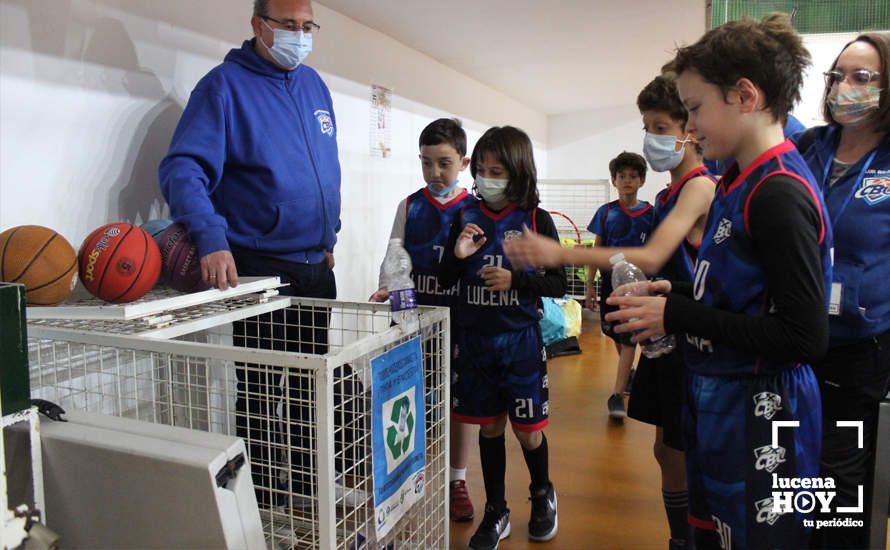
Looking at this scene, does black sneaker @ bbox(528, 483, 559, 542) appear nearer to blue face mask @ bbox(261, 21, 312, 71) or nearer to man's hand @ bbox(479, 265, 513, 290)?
man's hand @ bbox(479, 265, 513, 290)

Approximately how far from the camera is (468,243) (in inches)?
81.2

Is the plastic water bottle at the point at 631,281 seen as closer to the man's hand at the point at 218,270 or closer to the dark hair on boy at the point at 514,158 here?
the dark hair on boy at the point at 514,158

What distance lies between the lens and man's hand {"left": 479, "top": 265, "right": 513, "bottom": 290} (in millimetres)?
1983

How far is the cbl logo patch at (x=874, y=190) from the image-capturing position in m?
1.41

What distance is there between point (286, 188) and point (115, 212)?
0.56 meters

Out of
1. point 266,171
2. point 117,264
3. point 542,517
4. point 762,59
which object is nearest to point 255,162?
point 266,171

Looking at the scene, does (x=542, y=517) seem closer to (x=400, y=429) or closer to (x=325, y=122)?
(x=400, y=429)

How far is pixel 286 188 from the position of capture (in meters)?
1.98

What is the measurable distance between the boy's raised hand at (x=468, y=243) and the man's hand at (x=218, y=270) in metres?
0.75

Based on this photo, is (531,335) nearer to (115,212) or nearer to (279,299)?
(279,299)

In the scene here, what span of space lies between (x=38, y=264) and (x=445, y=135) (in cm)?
153

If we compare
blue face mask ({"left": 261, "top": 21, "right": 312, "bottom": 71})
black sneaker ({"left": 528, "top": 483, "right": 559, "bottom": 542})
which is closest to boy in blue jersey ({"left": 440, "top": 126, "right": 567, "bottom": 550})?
black sneaker ({"left": 528, "top": 483, "right": 559, "bottom": 542})

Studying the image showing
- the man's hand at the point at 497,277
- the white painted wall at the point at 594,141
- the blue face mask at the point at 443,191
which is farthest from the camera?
the white painted wall at the point at 594,141

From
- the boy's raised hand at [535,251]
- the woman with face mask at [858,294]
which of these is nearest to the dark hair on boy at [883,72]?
the woman with face mask at [858,294]
